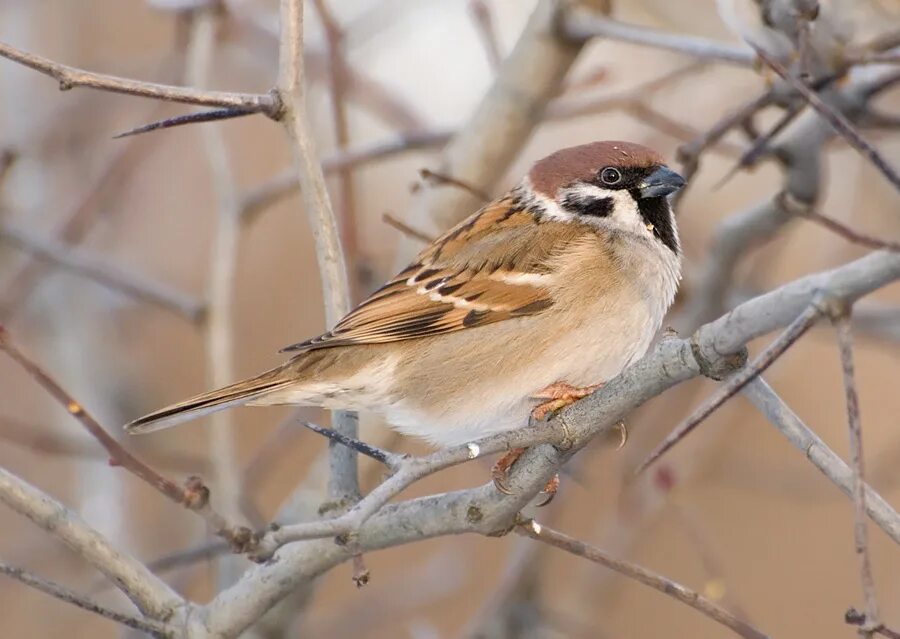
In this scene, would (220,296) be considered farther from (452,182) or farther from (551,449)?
(551,449)

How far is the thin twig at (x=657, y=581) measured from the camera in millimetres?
1925

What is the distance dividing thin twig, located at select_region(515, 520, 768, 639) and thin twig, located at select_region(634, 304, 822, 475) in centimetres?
31

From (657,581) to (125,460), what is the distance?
911mm

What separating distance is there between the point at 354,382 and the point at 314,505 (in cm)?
34

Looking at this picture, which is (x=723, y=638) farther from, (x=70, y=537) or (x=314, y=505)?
(x=70, y=537)

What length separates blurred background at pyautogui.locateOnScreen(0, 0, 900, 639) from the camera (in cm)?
356

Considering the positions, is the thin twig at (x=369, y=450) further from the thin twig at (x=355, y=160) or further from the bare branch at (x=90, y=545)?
the thin twig at (x=355, y=160)

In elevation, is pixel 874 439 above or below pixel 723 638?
above

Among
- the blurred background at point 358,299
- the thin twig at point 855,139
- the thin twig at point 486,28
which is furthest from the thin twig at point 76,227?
the thin twig at point 855,139

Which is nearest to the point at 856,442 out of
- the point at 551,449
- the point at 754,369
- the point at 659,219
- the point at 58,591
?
the point at 754,369

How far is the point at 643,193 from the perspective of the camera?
3.14 meters

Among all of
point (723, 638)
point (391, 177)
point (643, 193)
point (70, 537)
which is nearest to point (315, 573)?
point (70, 537)

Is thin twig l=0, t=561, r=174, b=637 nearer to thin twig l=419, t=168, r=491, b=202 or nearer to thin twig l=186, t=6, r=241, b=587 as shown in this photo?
thin twig l=186, t=6, r=241, b=587

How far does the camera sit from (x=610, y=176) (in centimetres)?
322
